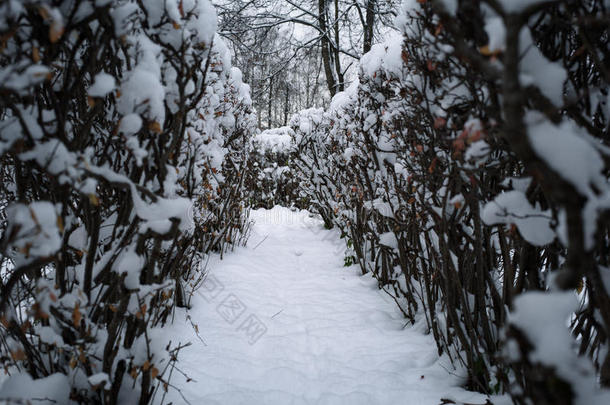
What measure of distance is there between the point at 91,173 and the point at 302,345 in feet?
6.36

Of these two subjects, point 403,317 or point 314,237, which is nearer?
point 403,317

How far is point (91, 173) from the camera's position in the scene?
1010 mm

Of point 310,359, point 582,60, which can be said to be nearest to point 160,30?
point 582,60

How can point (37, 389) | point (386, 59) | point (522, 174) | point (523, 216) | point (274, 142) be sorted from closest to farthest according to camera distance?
1. point (523, 216)
2. point (37, 389)
3. point (522, 174)
4. point (386, 59)
5. point (274, 142)

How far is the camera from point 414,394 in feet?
5.91

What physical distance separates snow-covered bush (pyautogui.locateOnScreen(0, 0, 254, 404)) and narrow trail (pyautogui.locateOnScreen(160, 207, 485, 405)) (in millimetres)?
537

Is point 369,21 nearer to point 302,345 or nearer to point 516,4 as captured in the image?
point 302,345

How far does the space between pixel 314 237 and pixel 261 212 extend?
9.35 feet

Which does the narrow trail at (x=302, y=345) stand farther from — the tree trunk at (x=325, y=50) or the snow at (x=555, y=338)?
the tree trunk at (x=325, y=50)

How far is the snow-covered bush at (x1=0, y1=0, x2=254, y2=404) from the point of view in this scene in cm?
95

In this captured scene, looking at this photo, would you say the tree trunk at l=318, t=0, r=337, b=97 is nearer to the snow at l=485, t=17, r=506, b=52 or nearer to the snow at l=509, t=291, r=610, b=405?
the snow at l=485, t=17, r=506, b=52

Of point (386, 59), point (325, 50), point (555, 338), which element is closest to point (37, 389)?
point (555, 338)

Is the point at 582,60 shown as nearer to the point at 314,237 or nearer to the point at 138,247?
the point at 138,247

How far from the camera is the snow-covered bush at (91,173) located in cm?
95
